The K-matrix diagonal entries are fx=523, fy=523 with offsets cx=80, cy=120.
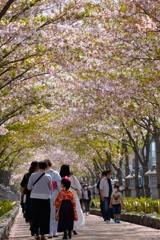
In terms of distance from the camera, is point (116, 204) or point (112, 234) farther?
point (116, 204)

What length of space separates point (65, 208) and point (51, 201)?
2.77 feet

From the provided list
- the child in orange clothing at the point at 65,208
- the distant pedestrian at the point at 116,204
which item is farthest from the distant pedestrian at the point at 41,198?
the distant pedestrian at the point at 116,204

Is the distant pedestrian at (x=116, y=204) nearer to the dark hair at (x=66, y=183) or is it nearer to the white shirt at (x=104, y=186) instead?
the white shirt at (x=104, y=186)

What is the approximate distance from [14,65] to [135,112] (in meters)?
6.55

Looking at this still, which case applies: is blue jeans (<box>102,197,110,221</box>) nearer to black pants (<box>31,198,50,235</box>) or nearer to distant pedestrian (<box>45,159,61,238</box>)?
distant pedestrian (<box>45,159,61,238</box>)

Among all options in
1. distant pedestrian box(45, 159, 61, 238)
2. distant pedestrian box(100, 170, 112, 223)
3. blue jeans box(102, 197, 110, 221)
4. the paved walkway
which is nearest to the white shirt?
distant pedestrian box(100, 170, 112, 223)

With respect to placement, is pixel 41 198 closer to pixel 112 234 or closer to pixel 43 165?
pixel 43 165

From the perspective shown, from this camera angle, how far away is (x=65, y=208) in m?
11.7

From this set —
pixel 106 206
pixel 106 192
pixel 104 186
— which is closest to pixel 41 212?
pixel 104 186

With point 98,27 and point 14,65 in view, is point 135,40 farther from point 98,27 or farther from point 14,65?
point 14,65

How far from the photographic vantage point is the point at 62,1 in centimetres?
1337

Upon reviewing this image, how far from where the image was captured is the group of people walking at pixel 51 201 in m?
11.2

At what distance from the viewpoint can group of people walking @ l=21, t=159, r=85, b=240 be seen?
36.7 ft

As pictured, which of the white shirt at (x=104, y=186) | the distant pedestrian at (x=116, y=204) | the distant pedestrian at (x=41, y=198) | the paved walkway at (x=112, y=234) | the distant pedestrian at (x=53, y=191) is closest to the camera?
the distant pedestrian at (x=41, y=198)
